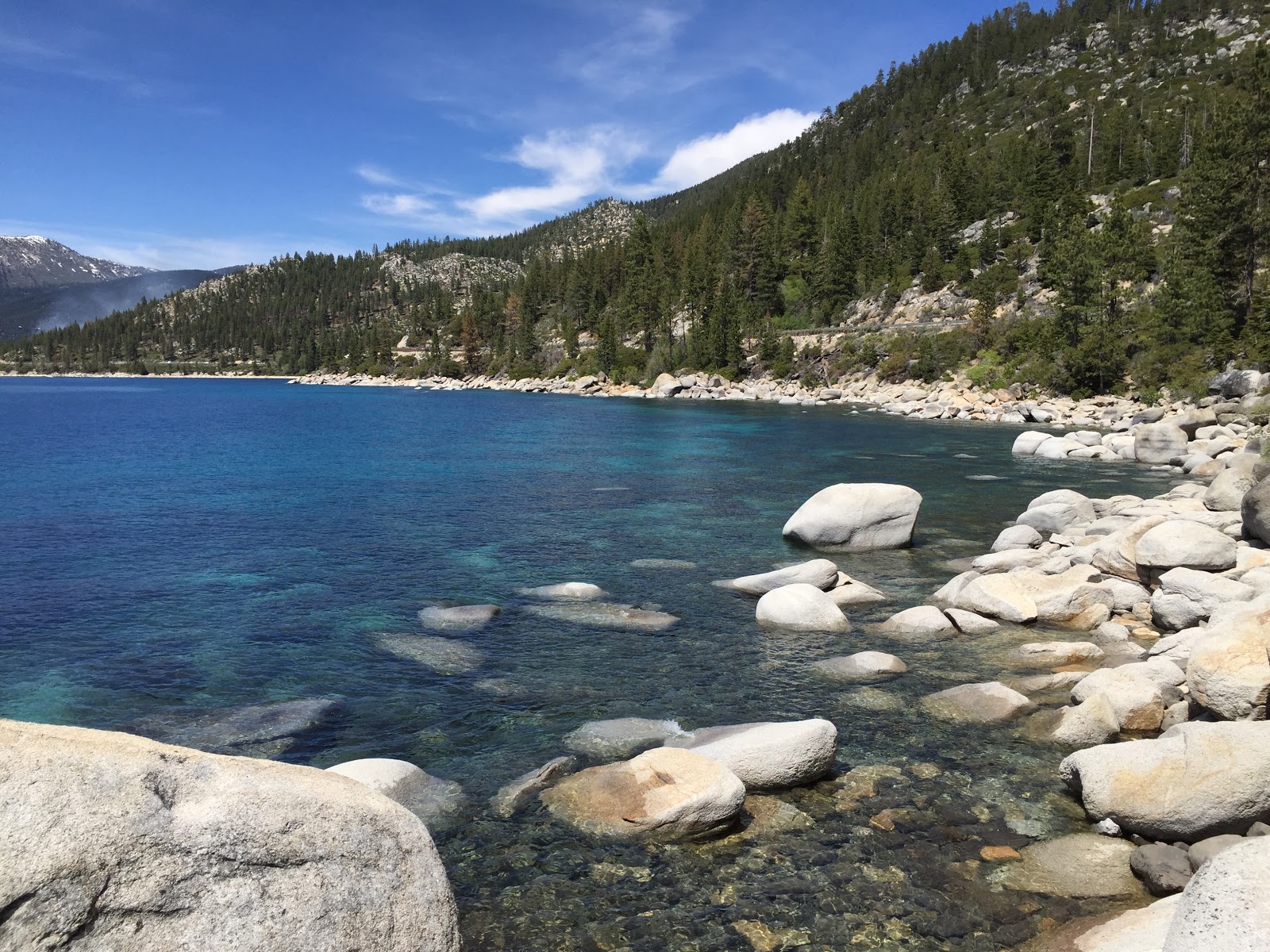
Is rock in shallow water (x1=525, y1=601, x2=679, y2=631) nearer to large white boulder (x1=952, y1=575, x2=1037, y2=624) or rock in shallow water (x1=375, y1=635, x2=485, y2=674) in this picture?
rock in shallow water (x1=375, y1=635, x2=485, y2=674)

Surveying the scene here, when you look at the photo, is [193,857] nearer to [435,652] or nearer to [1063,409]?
[435,652]

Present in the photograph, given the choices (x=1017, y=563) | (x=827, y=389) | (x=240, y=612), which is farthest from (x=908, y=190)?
(x=240, y=612)

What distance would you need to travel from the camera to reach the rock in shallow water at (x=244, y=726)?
10.2 meters

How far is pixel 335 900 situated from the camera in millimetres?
4758

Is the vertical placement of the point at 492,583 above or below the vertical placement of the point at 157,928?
below

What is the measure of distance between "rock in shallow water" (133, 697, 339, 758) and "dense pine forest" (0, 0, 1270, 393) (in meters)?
56.0

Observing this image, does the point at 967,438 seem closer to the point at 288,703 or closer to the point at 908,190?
the point at 288,703

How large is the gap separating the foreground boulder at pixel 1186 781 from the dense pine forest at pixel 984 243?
167 ft

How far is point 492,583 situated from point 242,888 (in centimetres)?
1344

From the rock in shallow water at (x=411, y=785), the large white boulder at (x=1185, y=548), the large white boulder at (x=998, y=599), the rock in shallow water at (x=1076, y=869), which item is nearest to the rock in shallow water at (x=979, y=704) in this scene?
the rock in shallow water at (x=1076, y=869)

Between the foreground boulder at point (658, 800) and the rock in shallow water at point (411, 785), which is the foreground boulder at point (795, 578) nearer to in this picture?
the foreground boulder at point (658, 800)

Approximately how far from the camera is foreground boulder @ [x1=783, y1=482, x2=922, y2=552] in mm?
20719

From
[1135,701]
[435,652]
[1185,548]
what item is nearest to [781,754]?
[1135,701]

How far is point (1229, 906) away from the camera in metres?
4.45
